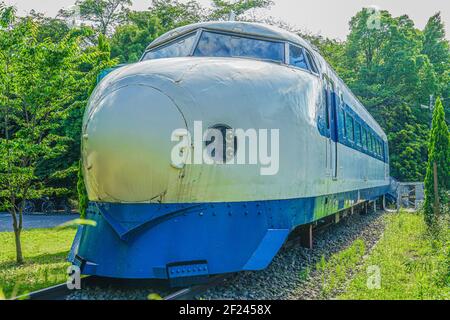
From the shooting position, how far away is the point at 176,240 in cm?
487

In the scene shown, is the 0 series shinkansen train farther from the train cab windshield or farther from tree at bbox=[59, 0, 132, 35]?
tree at bbox=[59, 0, 132, 35]

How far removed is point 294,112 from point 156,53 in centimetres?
241

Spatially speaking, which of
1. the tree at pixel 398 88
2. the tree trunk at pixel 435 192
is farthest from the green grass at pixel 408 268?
the tree at pixel 398 88

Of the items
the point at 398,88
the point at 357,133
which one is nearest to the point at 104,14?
the point at 398,88

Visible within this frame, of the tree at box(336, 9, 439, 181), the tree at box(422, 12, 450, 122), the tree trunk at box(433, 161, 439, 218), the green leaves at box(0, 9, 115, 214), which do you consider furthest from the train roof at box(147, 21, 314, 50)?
the tree at box(422, 12, 450, 122)

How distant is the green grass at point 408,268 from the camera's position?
17.9ft

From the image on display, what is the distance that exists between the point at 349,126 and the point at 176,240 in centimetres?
576

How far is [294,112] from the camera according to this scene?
5840mm

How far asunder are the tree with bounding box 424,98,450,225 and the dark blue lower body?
8790 mm

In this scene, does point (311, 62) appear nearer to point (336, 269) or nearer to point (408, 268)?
point (336, 269)

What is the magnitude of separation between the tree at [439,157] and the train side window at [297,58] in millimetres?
7351

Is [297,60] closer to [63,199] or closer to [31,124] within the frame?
[31,124]
